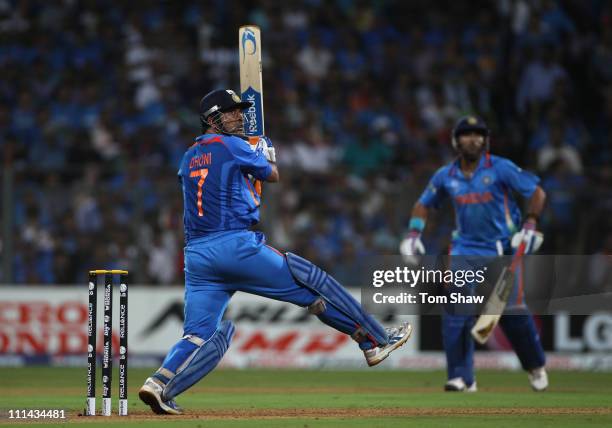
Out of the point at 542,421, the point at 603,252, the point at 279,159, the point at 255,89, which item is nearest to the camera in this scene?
the point at 542,421

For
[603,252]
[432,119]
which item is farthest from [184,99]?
[603,252]

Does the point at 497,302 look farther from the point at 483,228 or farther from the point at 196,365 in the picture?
the point at 196,365

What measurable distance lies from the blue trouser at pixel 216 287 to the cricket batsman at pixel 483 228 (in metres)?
3.39

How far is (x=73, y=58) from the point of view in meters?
20.8

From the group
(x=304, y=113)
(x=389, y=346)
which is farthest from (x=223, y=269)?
(x=304, y=113)

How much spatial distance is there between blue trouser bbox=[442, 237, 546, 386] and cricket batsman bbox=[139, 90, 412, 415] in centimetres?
309

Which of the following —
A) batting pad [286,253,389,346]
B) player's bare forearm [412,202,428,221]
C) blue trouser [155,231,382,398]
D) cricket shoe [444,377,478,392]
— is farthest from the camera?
player's bare forearm [412,202,428,221]

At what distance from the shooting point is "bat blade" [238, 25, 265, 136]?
32.0 ft

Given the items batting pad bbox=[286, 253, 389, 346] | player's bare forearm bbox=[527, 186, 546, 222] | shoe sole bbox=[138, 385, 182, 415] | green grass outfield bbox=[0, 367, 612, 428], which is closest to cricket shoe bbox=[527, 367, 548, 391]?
green grass outfield bbox=[0, 367, 612, 428]

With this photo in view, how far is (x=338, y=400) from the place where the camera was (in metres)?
11.1

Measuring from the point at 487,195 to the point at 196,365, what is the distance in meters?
4.40

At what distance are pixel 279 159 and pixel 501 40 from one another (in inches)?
191

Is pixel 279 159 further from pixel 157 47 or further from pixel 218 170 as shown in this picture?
pixel 218 170

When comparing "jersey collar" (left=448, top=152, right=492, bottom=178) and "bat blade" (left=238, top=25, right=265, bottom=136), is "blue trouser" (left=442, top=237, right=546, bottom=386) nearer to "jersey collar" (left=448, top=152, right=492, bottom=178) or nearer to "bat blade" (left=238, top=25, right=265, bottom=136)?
"jersey collar" (left=448, top=152, right=492, bottom=178)
